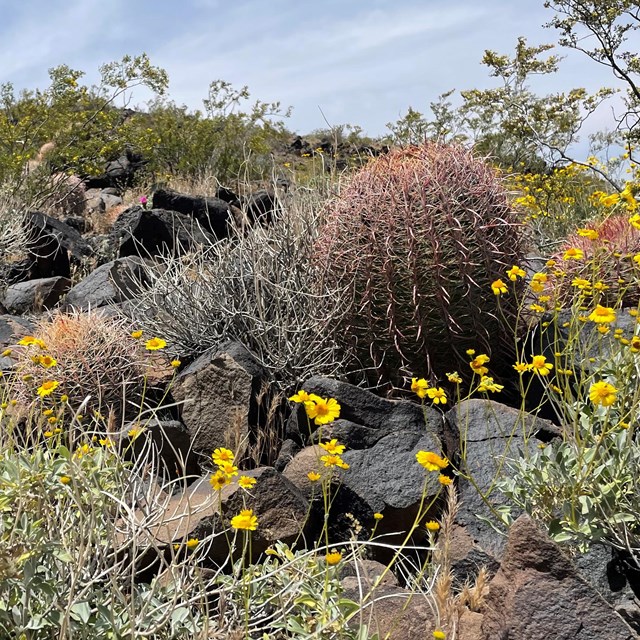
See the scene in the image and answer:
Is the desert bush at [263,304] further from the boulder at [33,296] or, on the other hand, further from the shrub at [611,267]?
the boulder at [33,296]

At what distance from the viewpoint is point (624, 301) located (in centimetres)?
502

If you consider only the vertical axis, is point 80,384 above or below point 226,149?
below

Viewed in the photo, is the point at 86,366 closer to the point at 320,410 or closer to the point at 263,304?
the point at 263,304

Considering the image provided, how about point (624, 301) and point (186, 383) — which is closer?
point (186, 383)

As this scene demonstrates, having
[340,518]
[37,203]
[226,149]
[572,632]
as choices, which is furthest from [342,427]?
[226,149]

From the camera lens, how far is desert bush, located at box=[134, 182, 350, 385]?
4762 millimetres

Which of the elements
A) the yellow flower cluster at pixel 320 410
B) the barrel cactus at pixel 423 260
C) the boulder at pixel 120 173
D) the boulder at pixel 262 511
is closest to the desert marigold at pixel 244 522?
the yellow flower cluster at pixel 320 410

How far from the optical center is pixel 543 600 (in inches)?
90.4

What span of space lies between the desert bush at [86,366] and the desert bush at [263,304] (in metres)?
0.40

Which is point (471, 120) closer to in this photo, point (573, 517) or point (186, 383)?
point (186, 383)

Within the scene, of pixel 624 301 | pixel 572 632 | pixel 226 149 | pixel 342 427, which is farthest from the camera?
pixel 226 149

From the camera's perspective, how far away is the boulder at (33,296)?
7266 millimetres

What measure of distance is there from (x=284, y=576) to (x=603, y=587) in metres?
1.16

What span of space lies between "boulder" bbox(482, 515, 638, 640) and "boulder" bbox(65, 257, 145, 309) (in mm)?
4515
